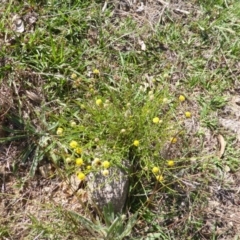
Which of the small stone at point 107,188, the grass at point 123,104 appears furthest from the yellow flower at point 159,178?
the small stone at point 107,188

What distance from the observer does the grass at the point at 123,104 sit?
240cm

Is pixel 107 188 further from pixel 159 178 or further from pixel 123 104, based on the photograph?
pixel 123 104

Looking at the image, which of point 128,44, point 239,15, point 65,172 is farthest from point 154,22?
point 65,172

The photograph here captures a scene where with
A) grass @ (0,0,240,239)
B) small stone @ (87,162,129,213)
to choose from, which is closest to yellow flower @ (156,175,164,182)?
grass @ (0,0,240,239)

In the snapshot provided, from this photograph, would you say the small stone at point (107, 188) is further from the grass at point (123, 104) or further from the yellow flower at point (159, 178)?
the yellow flower at point (159, 178)

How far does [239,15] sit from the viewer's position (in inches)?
122

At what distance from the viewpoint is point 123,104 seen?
8.72ft

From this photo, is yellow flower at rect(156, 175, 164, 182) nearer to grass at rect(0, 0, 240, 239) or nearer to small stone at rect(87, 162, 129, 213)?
grass at rect(0, 0, 240, 239)

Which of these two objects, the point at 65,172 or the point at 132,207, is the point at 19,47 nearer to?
the point at 65,172

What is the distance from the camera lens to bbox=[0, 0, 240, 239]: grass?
7.88ft

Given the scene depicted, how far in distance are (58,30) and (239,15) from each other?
1.17 meters

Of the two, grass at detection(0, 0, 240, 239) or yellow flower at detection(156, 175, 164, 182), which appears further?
grass at detection(0, 0, 240, 239)


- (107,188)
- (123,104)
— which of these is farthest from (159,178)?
(123,104)

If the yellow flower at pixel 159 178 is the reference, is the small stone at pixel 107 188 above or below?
below
